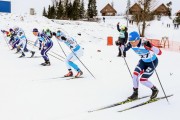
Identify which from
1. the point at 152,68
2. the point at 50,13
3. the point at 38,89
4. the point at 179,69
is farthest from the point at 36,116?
the point at 50,13

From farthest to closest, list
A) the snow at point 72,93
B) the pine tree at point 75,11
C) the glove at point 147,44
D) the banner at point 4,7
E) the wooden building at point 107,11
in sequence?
the wooden building at point 107,11 → the pine tree at point 75,11 → the banner at point 4,7 → the glove at point 147,44 → the snow at point 72,93

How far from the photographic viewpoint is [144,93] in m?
7.66

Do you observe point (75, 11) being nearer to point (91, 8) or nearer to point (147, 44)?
point (91, 8)

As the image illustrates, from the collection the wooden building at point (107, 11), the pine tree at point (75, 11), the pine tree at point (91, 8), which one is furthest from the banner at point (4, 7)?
the wooden building at point (107, 11)

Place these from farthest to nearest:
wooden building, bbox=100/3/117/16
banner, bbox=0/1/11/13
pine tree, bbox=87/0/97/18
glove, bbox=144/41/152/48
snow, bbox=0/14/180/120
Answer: wooden building, bbox=100/3/117/16
pine tree, bbox=87/0/97/18
banner, bbox=0/1/11/13
glove, bbox=144/41/152/48
snow, bbox=0/14/180/120

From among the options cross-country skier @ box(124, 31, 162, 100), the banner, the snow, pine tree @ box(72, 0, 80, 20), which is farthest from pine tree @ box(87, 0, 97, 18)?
cross-country skier @ box(124, 31, 162, 100)

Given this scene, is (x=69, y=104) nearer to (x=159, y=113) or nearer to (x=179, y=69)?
(x=159, y=113)

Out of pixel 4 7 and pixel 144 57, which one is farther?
pixel 4 7

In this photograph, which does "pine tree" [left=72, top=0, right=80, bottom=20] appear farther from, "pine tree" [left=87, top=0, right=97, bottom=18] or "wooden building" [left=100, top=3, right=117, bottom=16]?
"wooden building" [left=100, top=3, right=117, bottom=16]

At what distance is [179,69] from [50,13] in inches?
2461

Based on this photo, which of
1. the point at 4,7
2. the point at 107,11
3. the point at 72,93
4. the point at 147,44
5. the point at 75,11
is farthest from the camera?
the point at 107,11

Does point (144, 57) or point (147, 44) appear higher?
point (147, 44)

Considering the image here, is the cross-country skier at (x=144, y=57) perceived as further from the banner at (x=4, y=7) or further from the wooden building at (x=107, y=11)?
the wooden building at (x=107, y=11)

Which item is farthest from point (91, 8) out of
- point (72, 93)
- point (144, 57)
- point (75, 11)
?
point (144, 57)
